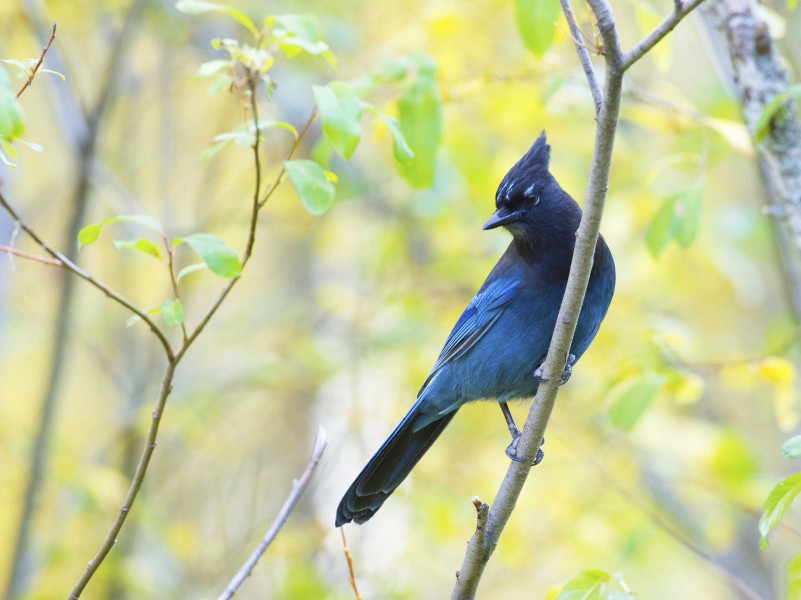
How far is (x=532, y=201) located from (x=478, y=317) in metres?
0.55

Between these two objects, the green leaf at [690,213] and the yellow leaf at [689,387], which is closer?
the green leaf at [690,213]

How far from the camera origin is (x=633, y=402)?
3.41 meters

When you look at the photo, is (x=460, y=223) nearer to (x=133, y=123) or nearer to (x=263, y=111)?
(x=263, y=111)

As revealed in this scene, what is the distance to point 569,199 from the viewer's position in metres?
3.74

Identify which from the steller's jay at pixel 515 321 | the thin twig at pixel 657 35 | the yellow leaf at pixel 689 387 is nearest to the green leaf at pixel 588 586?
the steller's jay at pixel 515 321

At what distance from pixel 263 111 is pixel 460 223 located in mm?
1788

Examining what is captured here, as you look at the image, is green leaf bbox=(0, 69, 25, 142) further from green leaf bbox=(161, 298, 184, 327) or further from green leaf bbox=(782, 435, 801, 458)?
green leaf bbox=(782, 435, 801, 458)

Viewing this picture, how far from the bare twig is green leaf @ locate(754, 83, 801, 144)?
92cm

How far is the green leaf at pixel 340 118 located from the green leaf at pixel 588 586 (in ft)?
4.01

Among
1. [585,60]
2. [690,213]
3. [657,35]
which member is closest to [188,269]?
[585,60]

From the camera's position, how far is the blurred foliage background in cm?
515

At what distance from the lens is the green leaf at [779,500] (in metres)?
2.09

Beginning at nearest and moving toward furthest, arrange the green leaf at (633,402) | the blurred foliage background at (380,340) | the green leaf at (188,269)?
the green leaf at (188,269)
the green leaf at (633,402)
the blurred foliage background at (380,340)

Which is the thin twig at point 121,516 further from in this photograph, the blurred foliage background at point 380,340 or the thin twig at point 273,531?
the blurred foliage background at point 380,340
